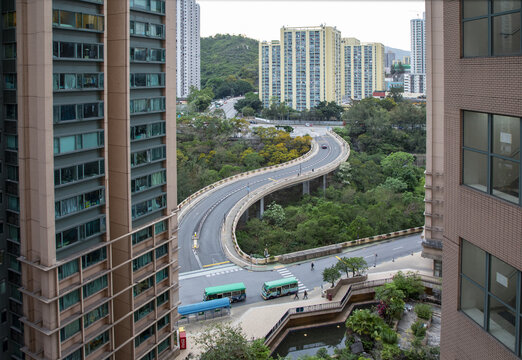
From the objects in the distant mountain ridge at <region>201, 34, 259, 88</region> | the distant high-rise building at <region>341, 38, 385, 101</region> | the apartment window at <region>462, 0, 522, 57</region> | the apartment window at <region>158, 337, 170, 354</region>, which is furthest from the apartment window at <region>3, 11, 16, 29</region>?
the distant mountain ridge at <region>201, 34, 259, 88</region>

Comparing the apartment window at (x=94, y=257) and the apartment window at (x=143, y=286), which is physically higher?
the apartment window at (x=94, y=257)

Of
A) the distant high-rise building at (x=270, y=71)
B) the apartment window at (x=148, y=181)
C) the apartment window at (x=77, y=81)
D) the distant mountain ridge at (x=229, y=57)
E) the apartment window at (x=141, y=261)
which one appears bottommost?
the apartment window at (x=141, y=261)

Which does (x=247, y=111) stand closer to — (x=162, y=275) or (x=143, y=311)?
(x=162, y=275)

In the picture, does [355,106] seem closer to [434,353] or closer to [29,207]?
[434,353]

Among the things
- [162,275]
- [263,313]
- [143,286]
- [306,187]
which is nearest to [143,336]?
[143,286]

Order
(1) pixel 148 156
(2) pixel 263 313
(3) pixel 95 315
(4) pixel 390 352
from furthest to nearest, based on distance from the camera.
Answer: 1. (2) pixel 263 313
2. (4) pixel 390 352
3. (1) pixel 148 156
4. (3) pixel 95 315

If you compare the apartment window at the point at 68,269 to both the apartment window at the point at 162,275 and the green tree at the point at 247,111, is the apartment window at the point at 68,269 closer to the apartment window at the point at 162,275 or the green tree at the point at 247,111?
the apartment window at the point at 162,275

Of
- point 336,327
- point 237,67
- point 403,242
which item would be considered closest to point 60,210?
point 336,327

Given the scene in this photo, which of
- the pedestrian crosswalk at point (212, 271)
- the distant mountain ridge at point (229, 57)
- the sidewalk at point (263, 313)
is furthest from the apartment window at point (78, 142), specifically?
the distant mountain ridge at point (229, 57)
